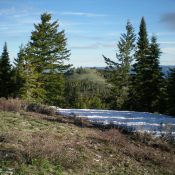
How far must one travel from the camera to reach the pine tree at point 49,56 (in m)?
42.4

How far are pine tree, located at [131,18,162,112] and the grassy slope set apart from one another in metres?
27.2

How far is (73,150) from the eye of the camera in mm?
11305

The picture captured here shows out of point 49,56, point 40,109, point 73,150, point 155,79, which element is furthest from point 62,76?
point 73,150

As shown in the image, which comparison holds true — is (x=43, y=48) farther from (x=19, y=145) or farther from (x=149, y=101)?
(x=19, y=145)

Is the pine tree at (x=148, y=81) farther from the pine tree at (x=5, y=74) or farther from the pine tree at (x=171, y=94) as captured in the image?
the pine tree at (x=5, y=74)

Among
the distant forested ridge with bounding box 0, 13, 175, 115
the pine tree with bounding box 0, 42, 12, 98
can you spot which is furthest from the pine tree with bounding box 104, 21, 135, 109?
the pine tree with bounding box 0, 42, 12, 98

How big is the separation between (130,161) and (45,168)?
3568mm

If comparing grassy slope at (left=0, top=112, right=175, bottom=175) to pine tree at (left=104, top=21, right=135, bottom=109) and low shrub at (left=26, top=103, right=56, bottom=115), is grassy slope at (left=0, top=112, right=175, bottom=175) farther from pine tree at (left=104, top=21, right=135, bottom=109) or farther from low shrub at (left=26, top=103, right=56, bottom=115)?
pine tree at (left=104, top=21, right=135, bottom=109)

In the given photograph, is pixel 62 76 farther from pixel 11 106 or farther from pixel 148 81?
pixel 11 106

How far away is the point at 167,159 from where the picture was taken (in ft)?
39.7

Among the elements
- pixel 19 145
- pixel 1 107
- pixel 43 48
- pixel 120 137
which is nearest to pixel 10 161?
pixel 19 145

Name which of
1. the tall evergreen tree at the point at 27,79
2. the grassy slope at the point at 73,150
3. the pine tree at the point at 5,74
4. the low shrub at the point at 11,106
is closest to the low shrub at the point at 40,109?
the low shrub at the point at 11,106

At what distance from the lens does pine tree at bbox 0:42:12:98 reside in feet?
142

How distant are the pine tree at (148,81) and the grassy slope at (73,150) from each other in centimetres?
2722
